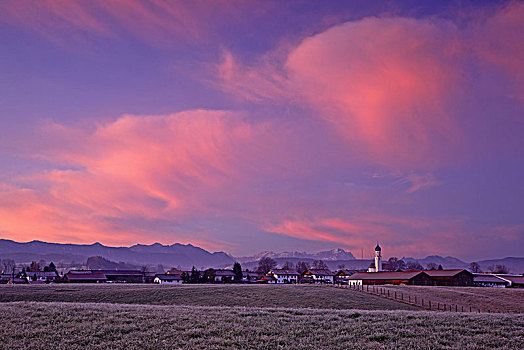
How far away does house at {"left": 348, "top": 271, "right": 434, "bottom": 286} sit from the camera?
5044 inches

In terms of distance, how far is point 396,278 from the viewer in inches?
5108

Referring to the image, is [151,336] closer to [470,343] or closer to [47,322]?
[47,322]

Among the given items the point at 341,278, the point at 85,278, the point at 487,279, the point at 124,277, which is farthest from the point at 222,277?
the point at 487,279

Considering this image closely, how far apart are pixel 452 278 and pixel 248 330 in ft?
408

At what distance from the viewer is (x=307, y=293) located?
71750 millimetres

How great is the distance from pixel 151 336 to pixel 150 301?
143 ft

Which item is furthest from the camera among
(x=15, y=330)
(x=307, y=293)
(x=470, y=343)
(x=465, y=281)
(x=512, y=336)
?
(x=465, y=281)

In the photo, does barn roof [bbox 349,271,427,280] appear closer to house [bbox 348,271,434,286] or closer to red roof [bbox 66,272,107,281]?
house [bbox 348,271,434,286]

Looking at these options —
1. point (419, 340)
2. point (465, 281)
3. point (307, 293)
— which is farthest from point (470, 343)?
point (465, 281)

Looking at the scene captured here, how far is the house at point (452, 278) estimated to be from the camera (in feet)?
425

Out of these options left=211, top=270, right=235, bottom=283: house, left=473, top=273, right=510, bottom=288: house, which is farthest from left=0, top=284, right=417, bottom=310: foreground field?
left=473, top=273, right=510, bottom=288: house

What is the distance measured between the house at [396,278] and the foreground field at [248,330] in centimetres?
11071

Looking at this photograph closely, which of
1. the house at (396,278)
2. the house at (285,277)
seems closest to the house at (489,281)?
the house at (396,278)

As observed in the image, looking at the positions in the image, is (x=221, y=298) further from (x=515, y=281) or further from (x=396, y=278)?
(x=515, y=281)
